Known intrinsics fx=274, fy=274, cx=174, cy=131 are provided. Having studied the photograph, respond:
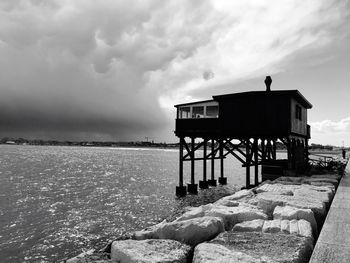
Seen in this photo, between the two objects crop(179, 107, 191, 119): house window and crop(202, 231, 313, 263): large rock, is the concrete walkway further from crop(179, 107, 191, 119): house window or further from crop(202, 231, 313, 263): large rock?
crop(179, 107, 191, 119): house window

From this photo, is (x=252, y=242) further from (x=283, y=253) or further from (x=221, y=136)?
(x=221, y=136)

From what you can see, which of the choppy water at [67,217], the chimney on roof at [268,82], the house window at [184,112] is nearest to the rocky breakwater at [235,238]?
the choppy water at [67,217]

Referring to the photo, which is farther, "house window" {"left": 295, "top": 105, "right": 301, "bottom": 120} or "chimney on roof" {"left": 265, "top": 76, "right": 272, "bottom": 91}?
"house window" {"left": 295, "top": 105, "right": 301, "bottom": 120}

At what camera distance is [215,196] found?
783 inches

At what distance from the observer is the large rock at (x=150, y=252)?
373 cm

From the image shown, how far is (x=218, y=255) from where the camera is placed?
11.7 feet

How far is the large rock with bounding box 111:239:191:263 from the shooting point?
147 inches

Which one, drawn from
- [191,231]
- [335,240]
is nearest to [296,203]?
[335,240]

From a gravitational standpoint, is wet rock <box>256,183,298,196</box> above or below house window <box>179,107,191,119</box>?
below

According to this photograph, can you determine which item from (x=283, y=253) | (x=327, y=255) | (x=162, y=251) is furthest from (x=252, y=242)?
(x=162, y=251)

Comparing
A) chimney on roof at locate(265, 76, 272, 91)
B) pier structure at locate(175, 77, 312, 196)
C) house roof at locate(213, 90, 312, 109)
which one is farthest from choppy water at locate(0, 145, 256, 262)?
chimney on roof at locate(265, 76, 272, 91)

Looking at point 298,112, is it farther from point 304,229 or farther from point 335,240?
point 335,240

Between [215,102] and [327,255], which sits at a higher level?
[215,102]

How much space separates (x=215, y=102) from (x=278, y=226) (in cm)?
1528
